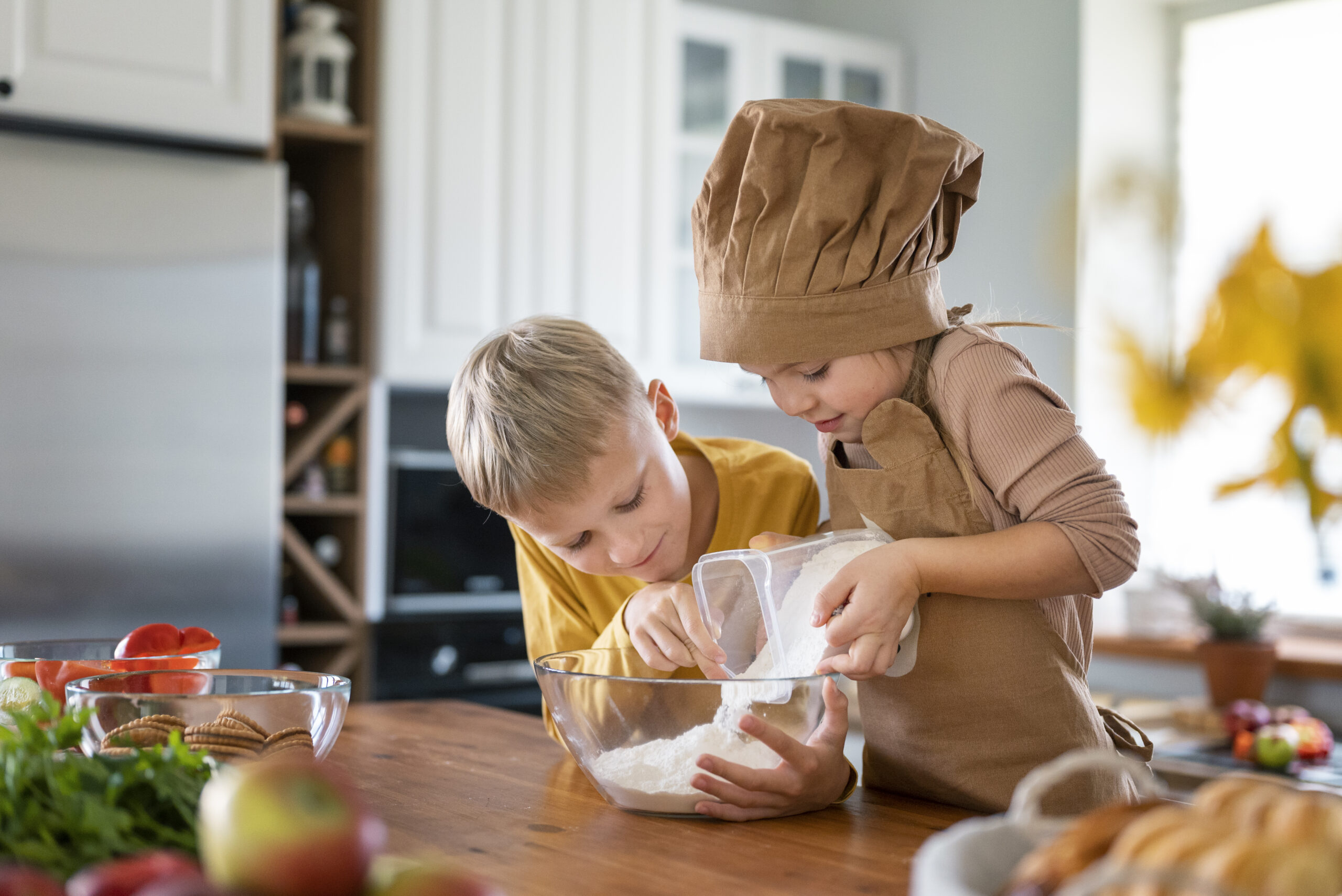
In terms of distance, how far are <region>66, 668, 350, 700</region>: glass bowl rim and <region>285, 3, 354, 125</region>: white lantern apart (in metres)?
1.73

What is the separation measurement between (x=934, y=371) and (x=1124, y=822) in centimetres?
51

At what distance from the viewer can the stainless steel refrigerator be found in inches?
79.3

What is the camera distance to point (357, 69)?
2.55 metres

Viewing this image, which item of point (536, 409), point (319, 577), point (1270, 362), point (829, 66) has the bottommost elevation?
point (319, 577)

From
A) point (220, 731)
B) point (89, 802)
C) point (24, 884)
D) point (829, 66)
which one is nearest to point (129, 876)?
point (24, 884)

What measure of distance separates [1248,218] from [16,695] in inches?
107

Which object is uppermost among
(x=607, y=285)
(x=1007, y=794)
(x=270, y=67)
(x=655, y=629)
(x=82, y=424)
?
(x=270, y=67)

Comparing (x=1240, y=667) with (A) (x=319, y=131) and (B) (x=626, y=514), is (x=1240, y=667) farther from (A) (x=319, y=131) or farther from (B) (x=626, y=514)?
(A) (x=319, y=131)

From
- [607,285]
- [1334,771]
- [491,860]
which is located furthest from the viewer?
[607,285]

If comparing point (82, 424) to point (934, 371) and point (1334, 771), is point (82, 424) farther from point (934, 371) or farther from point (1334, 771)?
point (1334, 771)

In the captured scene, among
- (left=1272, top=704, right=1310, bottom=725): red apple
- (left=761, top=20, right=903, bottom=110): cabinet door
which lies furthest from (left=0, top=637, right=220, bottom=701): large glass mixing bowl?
(left=761, top=20, right=903, bottom=110): cabinet door

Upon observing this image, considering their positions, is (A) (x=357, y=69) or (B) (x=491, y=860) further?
(A) (x=357, y=69)

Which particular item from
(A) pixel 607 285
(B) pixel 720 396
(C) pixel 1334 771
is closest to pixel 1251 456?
(C) pixel 1334 771

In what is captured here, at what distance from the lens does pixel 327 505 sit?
241 centimetres
